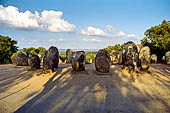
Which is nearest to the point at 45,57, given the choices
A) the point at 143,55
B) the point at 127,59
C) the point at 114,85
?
the point at 114,85

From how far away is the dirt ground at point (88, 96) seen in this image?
15.8 ft

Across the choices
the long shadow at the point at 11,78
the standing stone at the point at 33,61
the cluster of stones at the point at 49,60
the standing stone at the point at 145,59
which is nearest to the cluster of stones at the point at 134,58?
the standing stone at the point at 145,59

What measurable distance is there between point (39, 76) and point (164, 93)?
27.7 ft

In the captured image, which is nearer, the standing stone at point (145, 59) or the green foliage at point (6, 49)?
the standing stone at point (145, 59)

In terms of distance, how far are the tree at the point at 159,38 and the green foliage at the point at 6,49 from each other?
26.8m

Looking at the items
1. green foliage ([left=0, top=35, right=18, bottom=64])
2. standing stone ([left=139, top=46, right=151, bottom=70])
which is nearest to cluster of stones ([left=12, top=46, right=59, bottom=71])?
standing stone ([left=139, top=46, right=151, bottom=70])

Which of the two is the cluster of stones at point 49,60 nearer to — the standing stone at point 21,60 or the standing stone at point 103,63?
the standing stone at point 103,63

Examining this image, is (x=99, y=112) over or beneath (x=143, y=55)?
beneath

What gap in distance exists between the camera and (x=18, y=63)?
1684cm

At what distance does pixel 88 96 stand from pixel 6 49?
24781 millimetres

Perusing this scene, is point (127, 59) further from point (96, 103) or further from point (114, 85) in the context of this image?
point (96, 103)

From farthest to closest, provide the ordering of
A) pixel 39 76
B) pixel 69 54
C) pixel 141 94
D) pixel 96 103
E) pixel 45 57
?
1. pixel 69 54
2. pixel 45 57
3. pixel 39 76
4. pixel 141 94
5. pixel 96 103

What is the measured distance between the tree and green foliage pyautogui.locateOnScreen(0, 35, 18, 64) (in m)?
26.8

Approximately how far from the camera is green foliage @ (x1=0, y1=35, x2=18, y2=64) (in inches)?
961
